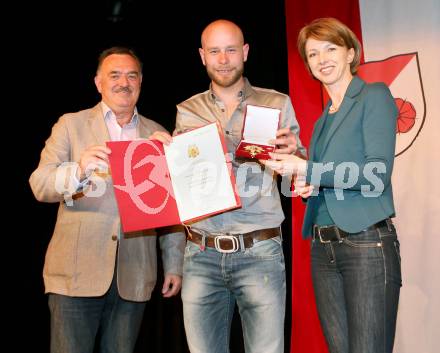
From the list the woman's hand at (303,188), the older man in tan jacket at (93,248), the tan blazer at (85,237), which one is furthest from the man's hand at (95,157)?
A: the woman's hand at (303,188)

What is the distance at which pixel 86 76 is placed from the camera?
13.7 ft

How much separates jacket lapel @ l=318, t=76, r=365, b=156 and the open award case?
218 millimetres

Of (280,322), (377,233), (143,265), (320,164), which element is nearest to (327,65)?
(320,164)

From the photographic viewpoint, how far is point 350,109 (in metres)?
2.22

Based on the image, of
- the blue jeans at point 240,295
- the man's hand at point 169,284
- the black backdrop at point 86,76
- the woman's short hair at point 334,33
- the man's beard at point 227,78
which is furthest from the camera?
the black backdrop at point 86,76

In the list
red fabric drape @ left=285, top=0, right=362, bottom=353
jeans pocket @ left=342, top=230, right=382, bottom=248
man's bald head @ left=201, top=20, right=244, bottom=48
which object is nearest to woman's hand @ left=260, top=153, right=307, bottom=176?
jeans pocket @ left=342, top=230, right=382, bottom=248

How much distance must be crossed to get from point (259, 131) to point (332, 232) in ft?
1.64

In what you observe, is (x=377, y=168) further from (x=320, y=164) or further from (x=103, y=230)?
(x=103, y=230)

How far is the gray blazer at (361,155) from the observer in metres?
2.09

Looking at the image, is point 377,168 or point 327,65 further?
point 327,65

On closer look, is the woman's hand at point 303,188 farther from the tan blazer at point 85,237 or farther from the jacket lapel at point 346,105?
the tan blazer at point 85,237

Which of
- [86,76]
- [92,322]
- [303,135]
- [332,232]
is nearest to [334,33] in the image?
[332,232]

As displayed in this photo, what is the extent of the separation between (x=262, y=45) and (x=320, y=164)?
1959 mm

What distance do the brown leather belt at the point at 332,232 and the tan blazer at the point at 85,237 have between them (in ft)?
3.09
